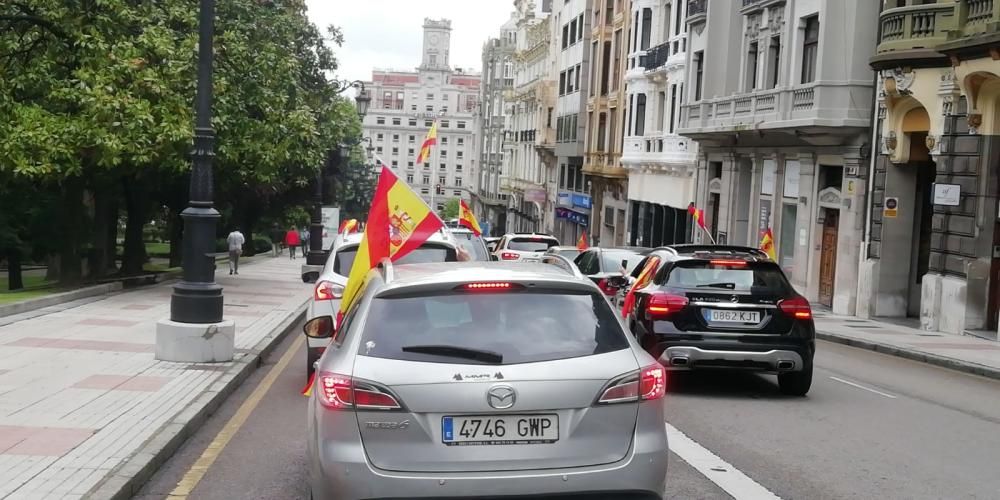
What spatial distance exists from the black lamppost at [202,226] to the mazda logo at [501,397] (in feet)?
28.2

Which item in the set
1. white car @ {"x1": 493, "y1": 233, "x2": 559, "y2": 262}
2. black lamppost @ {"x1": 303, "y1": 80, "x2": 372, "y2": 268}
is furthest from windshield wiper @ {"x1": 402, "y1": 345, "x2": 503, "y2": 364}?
black lamppost @ {"x1": 303, "y1": 80, "x2": 372, "y2": 268}

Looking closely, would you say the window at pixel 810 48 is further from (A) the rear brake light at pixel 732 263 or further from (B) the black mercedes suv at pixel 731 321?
(B) the black mercedes suv at pixel 731 321

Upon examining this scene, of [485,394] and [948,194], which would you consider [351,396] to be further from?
[948,194]

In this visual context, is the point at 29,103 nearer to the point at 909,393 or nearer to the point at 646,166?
the point at 909,393

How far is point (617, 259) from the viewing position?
20.3 meters

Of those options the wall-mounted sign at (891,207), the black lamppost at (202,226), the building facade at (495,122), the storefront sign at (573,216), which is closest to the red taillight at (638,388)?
the black lamppost at (202,226)

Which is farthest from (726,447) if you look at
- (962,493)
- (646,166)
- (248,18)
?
(646,166)

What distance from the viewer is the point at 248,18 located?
2850cm

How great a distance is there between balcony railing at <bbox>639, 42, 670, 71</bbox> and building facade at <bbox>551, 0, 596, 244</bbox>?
13741 millimetres

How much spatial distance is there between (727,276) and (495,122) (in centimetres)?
9697

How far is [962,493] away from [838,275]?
78.4 ft

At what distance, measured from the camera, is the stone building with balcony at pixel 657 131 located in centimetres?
4581

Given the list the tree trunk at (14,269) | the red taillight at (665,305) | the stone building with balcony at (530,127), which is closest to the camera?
the red taillight at (665,305)

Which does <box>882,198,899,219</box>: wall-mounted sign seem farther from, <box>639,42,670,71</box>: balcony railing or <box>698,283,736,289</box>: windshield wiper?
<box>639,42,670,71</box>: balcony railing
